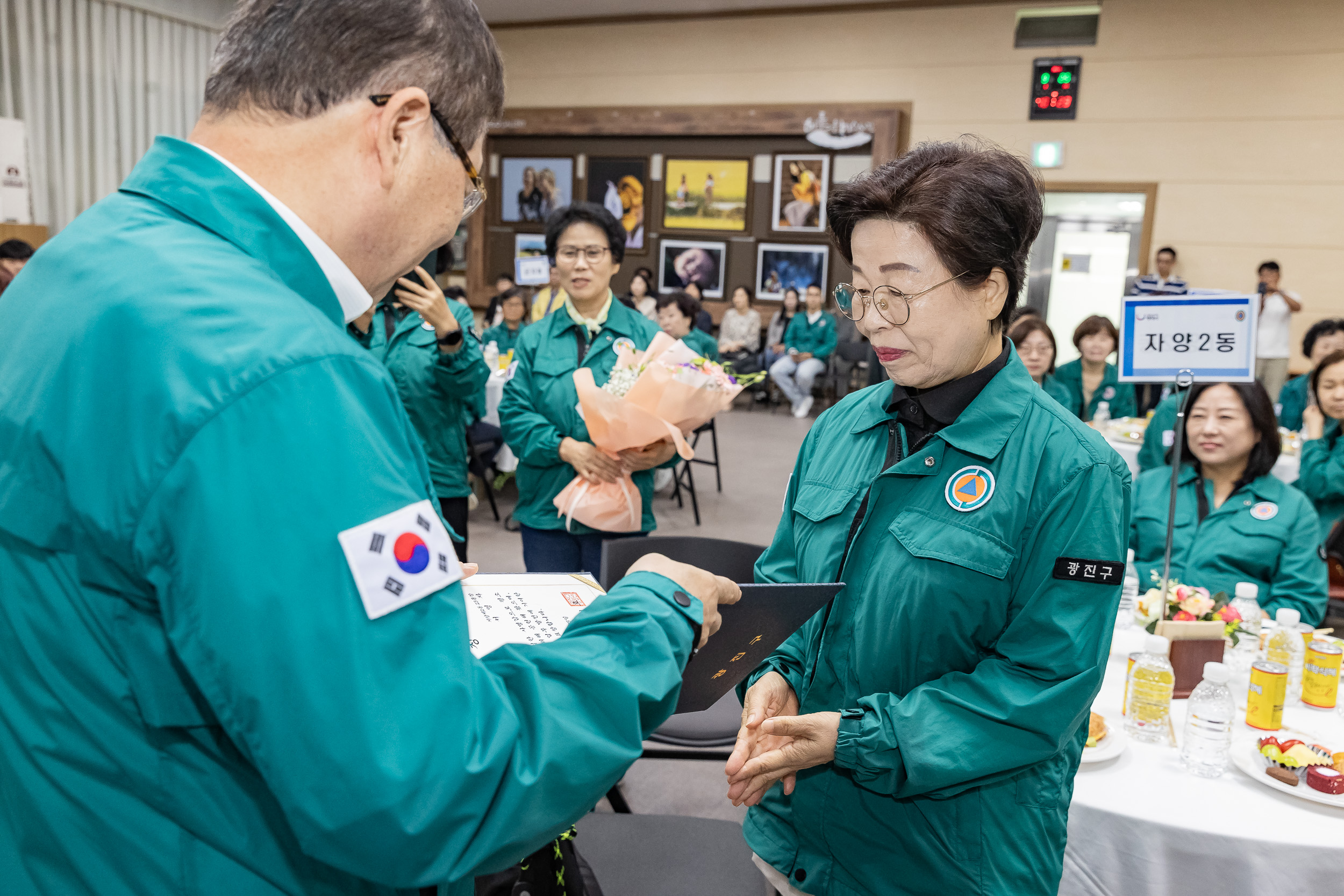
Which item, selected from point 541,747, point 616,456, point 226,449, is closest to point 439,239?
point 226,449

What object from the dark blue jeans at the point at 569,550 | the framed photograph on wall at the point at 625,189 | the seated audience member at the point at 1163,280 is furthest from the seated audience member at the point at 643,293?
the dark blue jeans at the point at 569,550

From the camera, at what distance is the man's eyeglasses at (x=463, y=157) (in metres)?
0.79

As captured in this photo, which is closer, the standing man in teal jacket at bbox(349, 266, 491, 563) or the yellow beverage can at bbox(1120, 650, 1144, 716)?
the yellow beverage can at bbox(1120, 650, 1144, 716)

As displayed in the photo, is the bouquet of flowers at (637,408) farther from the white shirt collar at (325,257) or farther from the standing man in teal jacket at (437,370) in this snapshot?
the white shirt collar at (325,257)

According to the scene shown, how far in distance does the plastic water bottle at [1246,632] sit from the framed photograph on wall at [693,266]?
10398mm

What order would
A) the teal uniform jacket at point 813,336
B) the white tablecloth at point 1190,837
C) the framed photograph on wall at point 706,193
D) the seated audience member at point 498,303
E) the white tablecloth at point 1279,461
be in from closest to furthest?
the white tablecloth at point 1190,837, the white tablecloth at point 1279,461, the seated audience member at point 498,303, the teal uniform jacket at point 813,336, the framed photograph on wall at point 706,193

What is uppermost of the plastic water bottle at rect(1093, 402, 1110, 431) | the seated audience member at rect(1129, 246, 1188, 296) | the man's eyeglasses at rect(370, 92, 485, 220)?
the seated audience member at rect(1129, 246, 1188, 296)

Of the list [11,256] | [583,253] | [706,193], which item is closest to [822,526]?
[583,253]

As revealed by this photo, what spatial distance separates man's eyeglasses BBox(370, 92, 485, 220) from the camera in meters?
0.79

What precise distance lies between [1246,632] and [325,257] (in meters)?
2.35

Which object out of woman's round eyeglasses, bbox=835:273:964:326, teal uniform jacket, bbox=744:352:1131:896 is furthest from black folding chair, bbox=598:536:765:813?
woman's round eyeglasses, bbox=835:273:964:326

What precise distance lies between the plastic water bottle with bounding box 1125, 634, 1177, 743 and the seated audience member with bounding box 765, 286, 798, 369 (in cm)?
957

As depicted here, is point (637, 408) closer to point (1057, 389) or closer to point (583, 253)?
point (583, 253)

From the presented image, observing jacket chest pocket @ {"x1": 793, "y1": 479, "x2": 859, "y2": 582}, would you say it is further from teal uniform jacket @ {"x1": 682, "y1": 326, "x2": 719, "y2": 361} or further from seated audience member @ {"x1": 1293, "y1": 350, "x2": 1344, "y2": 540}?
teal uniform jacket @ {"x1": 682, "y1": 326, "x2": 719, "y2": 361}
